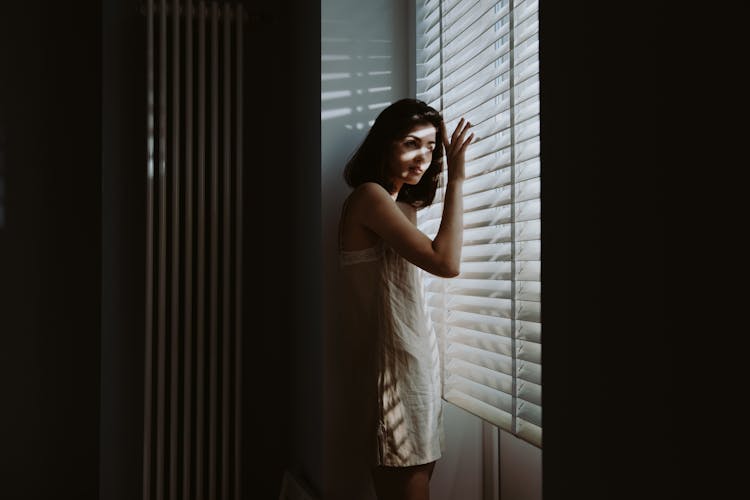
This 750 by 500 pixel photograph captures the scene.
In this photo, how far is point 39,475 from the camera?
2055 mm

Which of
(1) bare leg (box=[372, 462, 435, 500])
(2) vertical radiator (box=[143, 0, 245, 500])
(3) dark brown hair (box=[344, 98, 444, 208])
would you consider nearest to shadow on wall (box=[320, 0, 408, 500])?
(3) dark brown hair (box=[344, 98, 444, 208])

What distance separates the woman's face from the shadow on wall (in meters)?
0.28

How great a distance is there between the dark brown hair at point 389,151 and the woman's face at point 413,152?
0.04 feet

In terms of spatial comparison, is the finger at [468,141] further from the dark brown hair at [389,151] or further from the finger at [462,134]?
the dark brown hair at [389,151]

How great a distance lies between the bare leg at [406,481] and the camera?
1.31m

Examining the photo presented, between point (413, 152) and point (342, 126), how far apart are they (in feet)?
1.05

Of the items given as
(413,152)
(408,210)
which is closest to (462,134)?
(413,152)

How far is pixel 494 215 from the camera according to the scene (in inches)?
49.6

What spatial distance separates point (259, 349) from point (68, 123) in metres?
1.03

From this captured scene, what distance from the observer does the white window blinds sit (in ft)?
3.70

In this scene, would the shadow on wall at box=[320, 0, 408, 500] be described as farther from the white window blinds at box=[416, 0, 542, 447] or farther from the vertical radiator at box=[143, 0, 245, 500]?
the vertical radiator at box=[143, 0, 245, 500]
